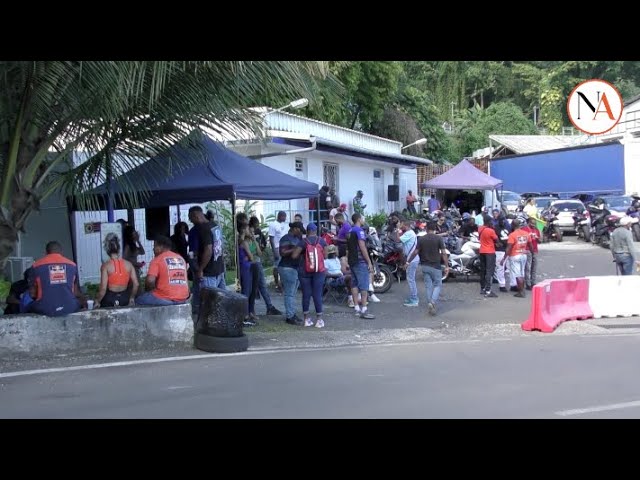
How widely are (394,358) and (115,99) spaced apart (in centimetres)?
495

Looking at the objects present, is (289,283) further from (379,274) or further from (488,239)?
(488,239)

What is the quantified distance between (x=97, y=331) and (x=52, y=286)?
0.85 m

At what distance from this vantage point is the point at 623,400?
7832 millimetres

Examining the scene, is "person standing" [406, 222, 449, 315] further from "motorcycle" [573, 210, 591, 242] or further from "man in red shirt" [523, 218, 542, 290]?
"motorcycle" [573, 210, 591, 242]

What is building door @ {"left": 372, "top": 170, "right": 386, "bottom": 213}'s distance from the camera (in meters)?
28.2

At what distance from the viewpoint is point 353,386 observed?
27.8 feet

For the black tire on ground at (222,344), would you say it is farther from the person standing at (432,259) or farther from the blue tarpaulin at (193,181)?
the person standing at (432,259)

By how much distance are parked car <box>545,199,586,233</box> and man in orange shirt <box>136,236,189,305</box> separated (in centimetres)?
2035

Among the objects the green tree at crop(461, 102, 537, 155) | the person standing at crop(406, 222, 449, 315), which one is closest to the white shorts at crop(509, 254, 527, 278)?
the person standing at crop(406, 222, 449, 315)

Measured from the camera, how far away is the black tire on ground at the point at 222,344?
34.4 feet

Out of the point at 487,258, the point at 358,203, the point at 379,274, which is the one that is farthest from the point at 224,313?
the point at 358,203

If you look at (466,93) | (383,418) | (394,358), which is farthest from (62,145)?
(466,93)

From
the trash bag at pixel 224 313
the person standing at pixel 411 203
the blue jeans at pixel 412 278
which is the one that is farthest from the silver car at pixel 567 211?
the trash bag at pixel 224 313
